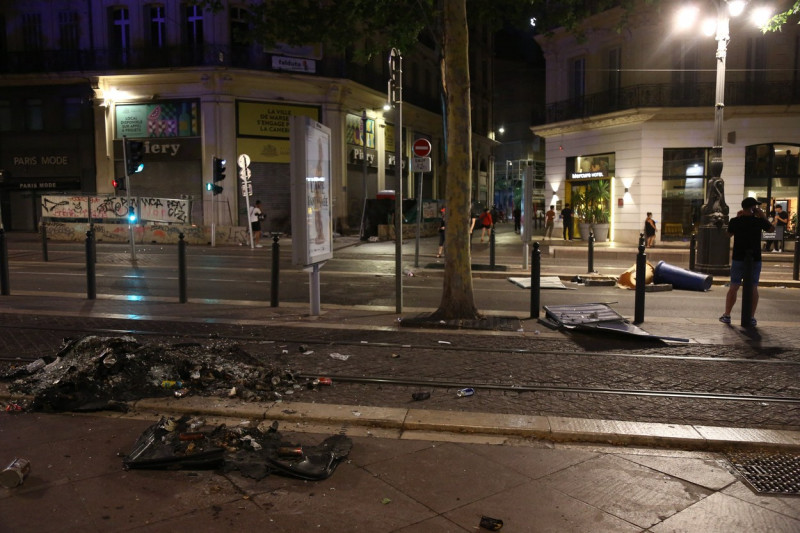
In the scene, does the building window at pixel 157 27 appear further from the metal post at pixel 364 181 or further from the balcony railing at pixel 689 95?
the balcony railing at pixel 689 95

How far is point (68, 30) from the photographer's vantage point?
3017 centimetres

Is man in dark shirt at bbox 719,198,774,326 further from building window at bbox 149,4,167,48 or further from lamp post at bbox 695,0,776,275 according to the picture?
building window at bbox 149,4,167,48

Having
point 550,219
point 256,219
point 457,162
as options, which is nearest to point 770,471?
point 457,162

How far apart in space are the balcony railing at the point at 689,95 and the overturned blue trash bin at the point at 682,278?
47.5ft

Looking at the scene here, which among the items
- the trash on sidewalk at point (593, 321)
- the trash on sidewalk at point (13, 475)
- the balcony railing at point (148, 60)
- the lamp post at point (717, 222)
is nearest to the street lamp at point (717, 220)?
the lamp post at point (717, 222)

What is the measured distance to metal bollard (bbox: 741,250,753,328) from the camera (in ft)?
28.4

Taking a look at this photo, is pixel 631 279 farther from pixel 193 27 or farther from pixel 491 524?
pixel 193 27

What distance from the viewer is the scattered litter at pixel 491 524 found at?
341 centimetres

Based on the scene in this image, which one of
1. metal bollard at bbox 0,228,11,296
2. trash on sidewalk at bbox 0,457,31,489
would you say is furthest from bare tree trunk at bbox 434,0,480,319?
metal bollard at bbox 0,228,11,296

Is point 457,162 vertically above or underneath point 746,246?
above

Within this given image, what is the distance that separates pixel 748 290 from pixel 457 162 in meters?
4.47

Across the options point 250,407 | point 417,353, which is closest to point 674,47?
point 417,353

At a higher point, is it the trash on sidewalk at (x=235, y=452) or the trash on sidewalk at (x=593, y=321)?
the trash on sidewalk at (x=593, y=321)

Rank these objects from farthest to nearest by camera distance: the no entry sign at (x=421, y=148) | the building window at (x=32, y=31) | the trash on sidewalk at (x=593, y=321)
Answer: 1. the building window at (x=32, y=31)
2. the no entry sign at (x=421, y=148)
3. the trash on sidewalk at (x=593, y=321)
